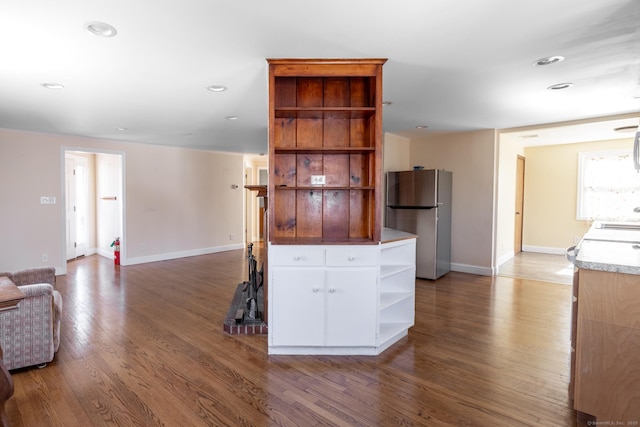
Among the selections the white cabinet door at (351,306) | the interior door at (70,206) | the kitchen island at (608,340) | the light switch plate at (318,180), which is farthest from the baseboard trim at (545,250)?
the interior door at (70,206)

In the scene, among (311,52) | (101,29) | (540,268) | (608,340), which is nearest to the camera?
(608,340)

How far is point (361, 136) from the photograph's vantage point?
2.97m

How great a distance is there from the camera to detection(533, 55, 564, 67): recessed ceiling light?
8.37 ft

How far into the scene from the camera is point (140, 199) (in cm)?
627

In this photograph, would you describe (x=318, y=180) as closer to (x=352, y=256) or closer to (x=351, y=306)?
(x=352, y=256)

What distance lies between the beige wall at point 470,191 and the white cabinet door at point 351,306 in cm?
348

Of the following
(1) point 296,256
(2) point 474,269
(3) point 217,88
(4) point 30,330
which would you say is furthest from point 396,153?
(4) point 30,330

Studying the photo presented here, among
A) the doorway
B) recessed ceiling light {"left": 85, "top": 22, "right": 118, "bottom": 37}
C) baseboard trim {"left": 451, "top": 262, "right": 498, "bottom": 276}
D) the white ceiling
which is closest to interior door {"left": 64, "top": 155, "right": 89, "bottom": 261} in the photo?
the doorway

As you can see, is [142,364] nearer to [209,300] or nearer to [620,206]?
[209,300]

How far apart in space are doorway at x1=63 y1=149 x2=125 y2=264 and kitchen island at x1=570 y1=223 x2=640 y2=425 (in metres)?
6.62

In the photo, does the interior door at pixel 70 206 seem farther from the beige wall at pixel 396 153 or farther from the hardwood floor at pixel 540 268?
the hardwood floor at pixel 540 268

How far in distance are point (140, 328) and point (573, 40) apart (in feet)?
14.1

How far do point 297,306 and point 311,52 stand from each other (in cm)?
198

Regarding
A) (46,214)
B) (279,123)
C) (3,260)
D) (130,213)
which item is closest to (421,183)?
(279,123)
